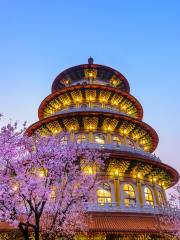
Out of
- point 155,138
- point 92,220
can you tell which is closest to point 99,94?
point 155,138

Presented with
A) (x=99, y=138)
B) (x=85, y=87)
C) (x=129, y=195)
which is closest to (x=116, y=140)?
(x=99, y=138)

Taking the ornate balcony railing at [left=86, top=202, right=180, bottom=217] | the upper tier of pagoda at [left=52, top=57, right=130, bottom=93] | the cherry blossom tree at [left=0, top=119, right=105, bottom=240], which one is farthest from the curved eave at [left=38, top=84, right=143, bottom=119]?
the cherry blossom tree at [left=0, top=119, right=105, bottom=240]

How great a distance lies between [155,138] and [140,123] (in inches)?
175

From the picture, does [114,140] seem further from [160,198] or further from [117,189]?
[160,198]

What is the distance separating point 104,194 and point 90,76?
18951 millimetres

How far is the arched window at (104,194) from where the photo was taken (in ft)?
76.2

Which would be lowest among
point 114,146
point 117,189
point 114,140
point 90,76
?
point 117,189

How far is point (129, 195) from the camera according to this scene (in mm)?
24562

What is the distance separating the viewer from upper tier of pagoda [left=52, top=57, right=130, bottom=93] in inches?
1455

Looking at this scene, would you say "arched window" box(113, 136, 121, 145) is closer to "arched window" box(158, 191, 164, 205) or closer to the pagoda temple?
the pagoda temple

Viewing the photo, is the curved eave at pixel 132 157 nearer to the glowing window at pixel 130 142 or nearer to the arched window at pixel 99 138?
the arched window at pixel 99 138

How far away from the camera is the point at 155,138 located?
1282 inches

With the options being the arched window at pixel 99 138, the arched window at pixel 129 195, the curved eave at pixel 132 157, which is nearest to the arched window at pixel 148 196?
the arched window at pixel 129 195

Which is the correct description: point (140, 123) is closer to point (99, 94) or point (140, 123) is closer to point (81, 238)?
point (99, 94)
